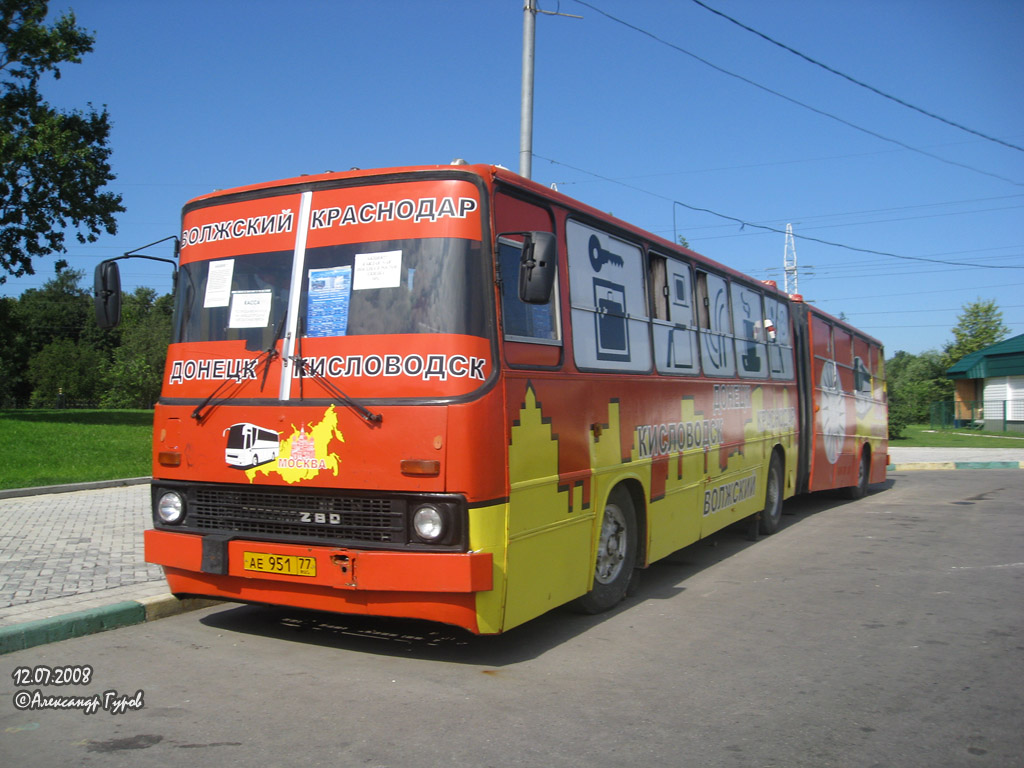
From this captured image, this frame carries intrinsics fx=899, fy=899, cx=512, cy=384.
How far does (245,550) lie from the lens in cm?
554

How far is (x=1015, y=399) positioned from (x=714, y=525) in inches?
1575

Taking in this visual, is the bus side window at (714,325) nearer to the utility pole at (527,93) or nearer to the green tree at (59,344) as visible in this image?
the utility pole at (527,93)

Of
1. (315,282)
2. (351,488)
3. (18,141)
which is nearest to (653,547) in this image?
(351,488)

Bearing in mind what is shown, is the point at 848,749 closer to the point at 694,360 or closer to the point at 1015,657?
the point at 1015,657

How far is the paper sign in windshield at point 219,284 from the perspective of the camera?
235 inches

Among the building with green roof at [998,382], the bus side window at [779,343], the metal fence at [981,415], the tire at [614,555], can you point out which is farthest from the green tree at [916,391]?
the tire at [614,555]

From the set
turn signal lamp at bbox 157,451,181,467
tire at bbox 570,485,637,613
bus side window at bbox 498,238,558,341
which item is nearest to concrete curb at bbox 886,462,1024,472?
tire at bbox 570,485,637,613

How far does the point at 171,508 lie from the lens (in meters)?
5.94

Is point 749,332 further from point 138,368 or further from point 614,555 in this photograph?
point 138,368

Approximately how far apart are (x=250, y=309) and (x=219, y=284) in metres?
0.37

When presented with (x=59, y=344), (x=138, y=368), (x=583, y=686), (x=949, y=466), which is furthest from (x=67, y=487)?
(x=59, y=344)

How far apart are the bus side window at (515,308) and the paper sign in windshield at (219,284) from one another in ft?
6.10

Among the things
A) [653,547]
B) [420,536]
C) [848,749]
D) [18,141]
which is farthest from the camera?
[18,141]
